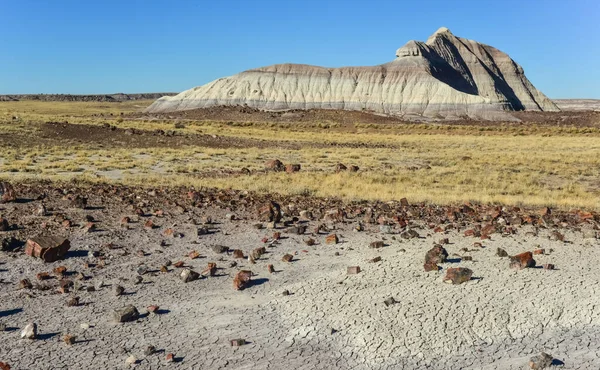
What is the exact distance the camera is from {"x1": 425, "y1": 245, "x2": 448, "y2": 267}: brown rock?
27.2 ft

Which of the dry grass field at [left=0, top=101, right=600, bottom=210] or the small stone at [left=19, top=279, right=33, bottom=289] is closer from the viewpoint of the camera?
the small stone at [left=19, top=279, right=33, bottom=289]

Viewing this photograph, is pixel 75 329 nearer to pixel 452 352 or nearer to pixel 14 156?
pixel 452 352

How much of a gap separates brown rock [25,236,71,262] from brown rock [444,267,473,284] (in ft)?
19.8

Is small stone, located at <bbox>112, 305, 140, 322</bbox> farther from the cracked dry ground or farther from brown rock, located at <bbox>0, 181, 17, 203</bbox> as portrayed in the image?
brown rock, located at <bbox>0, 181, 17, 203</bbox>

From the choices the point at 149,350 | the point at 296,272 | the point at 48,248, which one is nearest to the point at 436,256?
the point at 296,272

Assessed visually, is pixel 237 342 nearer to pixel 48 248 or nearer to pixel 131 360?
pixel 131 360

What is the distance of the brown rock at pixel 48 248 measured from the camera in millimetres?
8766

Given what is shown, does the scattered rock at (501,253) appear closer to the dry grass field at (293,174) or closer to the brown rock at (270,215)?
the brown rock at (270,215)

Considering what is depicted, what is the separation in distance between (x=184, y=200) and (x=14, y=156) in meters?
14.6

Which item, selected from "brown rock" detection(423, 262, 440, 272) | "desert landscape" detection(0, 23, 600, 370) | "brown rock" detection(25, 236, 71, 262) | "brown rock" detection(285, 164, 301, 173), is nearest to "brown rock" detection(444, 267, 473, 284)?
"desert landscape" detection(0, 23, 600, 370)

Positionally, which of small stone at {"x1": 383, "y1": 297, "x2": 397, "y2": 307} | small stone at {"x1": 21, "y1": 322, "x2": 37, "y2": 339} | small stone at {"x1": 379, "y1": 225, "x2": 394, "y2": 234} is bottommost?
small stone at {"x1": 21, "y1": 322, "x2": 37, "y2": 339}

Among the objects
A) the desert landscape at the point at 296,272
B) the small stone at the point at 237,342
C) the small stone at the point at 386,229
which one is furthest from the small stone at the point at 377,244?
the small stone at the point at 237,342

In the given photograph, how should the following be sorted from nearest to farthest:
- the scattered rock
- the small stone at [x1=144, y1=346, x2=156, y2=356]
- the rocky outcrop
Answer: the small stone at [x1=144, y1=346, x2=156, y2=356] → the scattered rock → the rocky outcrop

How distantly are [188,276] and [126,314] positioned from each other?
1.47 meters
